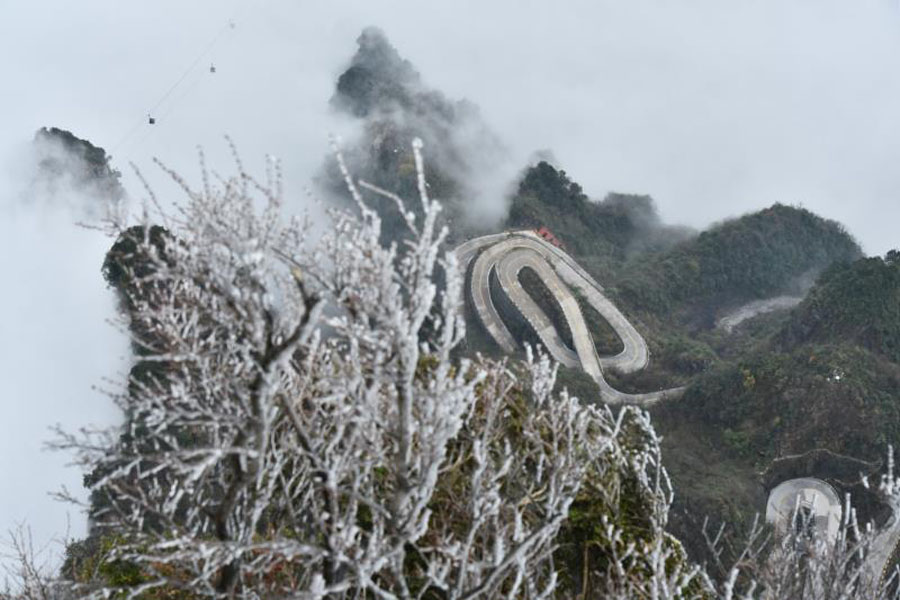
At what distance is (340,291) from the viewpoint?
7.36 metres

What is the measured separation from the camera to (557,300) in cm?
5594

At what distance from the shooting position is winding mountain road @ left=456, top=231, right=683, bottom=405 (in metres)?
53.7

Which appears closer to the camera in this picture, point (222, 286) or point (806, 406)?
point (222, 286)

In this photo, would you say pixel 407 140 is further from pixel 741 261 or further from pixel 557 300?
pixel 741 261

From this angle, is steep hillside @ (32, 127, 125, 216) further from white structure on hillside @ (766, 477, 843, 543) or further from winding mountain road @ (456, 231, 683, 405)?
white structure on hillside @ (766, 477, 843, 543)

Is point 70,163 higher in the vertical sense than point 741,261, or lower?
higher

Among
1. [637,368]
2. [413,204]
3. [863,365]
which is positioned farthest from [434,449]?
[413,204]

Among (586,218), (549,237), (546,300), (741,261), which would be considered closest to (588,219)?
(586,218)

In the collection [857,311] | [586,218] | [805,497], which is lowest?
[805,497]

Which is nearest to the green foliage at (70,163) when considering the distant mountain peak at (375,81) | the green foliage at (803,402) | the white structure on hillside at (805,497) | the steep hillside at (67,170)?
the steep hillside at (67,170)

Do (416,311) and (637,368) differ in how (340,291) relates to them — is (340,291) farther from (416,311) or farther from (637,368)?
(637,368)

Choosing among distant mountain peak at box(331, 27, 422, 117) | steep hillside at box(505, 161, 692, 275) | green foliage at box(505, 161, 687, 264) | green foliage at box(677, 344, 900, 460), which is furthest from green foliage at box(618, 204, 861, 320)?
distant mountain peak at box(331, 27, 422, 117)

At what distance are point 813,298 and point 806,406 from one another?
14.0 m

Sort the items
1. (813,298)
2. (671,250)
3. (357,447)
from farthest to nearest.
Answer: (671,250)
(813,298)
(357,447)
